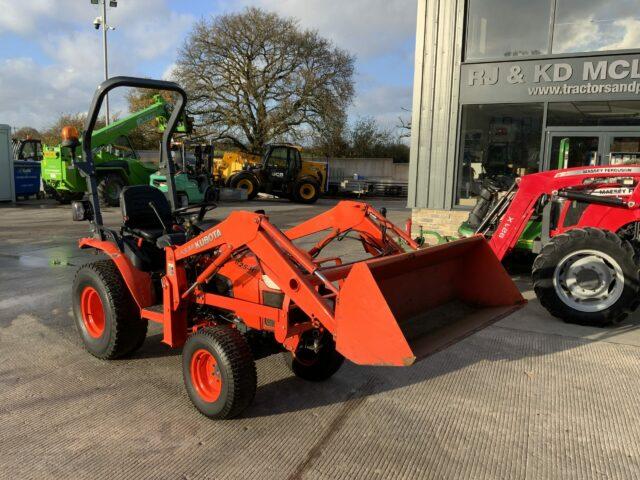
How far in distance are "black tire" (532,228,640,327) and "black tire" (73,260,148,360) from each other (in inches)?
158

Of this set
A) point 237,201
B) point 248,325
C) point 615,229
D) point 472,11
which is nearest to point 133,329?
point 248,325

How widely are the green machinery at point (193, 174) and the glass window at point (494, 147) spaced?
7145 mm

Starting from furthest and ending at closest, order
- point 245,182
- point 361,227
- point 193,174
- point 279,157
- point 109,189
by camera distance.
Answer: point 279,157 → point 245,182 → point 193,174 → point 109,189 → point 361,227

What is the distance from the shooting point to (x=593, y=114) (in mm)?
8609

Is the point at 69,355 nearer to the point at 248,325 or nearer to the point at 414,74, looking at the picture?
the point at 248,325

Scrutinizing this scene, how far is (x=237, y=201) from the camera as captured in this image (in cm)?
2038

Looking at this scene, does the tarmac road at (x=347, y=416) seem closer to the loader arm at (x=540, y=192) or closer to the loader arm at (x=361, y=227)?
the loader arm at (x=361, y=227)

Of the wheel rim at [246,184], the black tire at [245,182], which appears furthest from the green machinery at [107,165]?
the wheel rim at [246,184]

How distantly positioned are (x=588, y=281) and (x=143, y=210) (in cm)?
448

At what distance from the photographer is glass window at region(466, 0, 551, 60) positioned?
8.82 metres

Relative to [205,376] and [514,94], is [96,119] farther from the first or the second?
[514,94]

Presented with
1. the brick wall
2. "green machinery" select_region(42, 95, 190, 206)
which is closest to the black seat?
the brick wall

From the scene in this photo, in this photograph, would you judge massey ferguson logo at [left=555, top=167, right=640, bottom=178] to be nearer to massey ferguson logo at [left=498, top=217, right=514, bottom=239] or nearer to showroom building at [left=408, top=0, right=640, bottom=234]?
massey ferguson logo at [left=498, top=217, right=514, bottom=239]

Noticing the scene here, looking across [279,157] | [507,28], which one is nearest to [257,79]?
[279,157]
